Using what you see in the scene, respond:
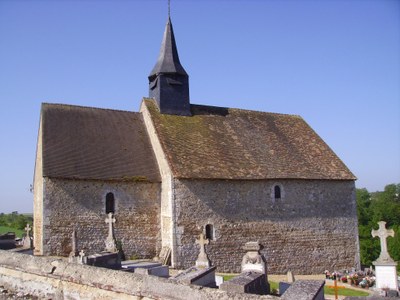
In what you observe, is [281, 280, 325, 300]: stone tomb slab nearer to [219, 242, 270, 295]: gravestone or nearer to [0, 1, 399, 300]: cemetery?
[219, 242, 270, 295]: gravestone

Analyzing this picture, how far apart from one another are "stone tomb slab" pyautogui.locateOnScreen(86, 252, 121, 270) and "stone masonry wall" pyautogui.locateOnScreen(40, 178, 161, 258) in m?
6.10

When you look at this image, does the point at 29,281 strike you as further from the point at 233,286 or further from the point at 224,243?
the point at 224,243

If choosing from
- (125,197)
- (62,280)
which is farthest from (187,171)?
(62,280)

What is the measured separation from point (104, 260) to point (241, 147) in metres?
10.6

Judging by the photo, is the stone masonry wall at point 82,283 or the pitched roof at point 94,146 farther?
the pitched roof at point 94,146

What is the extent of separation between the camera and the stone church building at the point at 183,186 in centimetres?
1589

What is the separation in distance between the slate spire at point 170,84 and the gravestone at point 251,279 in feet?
35.4

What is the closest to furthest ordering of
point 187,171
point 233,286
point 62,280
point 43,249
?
1. point 233,286
2. point 62,280
3. point 43,249
4. point 187,171

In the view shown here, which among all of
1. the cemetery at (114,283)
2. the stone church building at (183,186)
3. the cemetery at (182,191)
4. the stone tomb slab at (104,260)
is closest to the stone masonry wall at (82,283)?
the cemetery at (114,283)

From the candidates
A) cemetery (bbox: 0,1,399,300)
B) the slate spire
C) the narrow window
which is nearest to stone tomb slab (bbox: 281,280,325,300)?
cemetery (bbox: 0,1,399,300)

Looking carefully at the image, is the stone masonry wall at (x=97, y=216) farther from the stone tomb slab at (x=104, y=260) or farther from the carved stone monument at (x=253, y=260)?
the carved stone monument at (x=253, y=260)

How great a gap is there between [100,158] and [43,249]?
4.25 metres

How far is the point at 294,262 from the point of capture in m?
17.9

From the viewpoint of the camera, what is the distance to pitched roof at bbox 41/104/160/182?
52.7 feet
